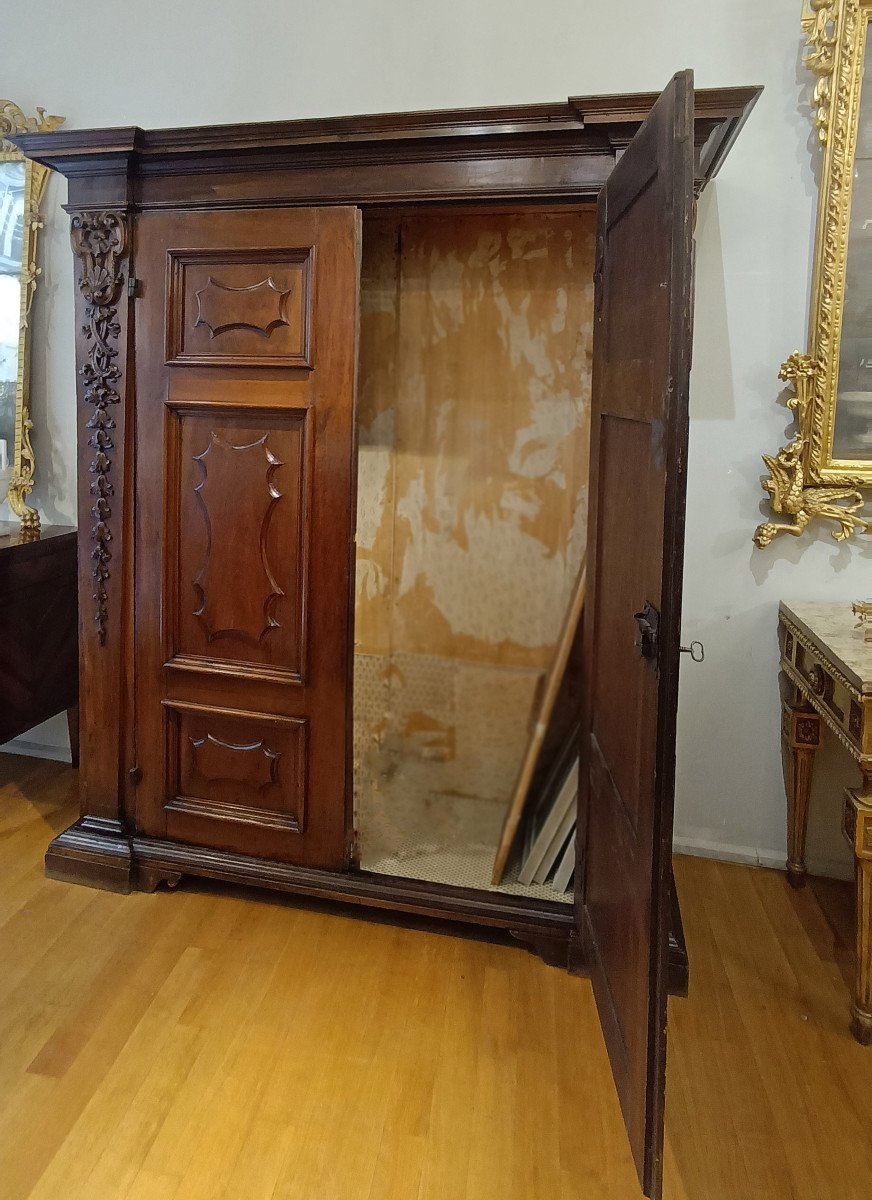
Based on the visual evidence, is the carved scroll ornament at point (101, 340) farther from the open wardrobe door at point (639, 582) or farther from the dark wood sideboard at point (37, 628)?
the open wardrobe door at point (639, 582)

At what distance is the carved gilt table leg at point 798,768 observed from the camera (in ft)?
7.77

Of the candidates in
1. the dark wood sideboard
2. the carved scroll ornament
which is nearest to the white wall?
the carved scroll ornament

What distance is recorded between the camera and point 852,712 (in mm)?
1839

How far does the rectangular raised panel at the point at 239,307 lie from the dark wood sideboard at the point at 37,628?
3.14 feet

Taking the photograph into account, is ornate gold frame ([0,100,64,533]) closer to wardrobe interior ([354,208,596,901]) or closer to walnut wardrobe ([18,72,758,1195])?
walnut wardrobe ([18,72,758,1195])

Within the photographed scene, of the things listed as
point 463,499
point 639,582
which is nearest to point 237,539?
point 463,499

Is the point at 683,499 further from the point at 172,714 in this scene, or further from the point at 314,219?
the point at 172,714

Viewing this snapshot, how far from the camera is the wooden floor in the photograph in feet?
4.91

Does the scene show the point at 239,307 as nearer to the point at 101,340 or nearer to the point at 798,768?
the point at 101,340

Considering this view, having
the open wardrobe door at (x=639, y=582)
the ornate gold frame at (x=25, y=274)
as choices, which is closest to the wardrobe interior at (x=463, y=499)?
the open wardrobe door at (x=639, y=582)

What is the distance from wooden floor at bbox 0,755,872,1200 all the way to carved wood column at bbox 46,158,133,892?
0.17m

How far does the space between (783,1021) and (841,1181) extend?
433 millimetres

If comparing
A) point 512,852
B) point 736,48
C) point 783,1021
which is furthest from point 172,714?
point 736,48

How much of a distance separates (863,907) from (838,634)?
650mm
